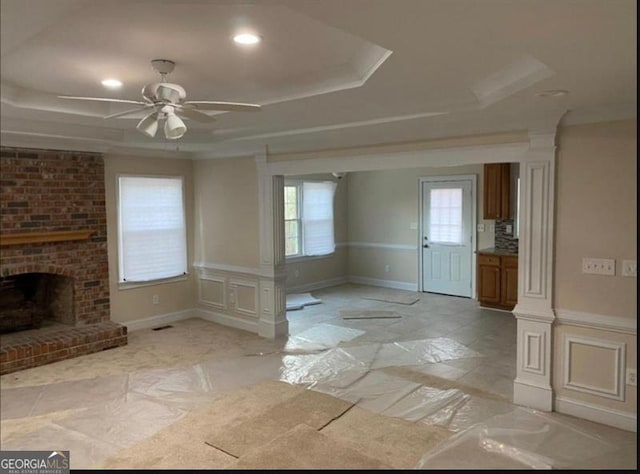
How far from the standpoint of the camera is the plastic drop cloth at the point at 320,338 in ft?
18.0

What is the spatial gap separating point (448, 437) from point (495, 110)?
2373 mm

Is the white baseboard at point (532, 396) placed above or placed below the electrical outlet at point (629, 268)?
below

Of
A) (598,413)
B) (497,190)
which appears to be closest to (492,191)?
(497,190)

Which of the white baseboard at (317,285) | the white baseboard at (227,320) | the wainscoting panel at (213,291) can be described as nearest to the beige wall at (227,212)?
the wainscoting panel at (213,291)

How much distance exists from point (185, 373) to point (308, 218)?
14.2 feet

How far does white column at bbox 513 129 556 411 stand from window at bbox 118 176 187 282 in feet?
14.9

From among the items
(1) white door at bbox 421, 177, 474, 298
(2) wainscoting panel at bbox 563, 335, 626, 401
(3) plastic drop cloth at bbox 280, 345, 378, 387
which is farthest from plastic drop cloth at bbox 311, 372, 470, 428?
(1) white door at bbox 421, 177, 474, 298

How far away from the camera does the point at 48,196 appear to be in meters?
5.38

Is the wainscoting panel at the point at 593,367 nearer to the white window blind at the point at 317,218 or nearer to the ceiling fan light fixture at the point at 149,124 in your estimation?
the ceiling fan light fixture at the point at 149,124

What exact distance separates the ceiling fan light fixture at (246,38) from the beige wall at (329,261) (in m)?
5.44

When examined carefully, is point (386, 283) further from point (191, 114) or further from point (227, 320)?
point (191, 114)

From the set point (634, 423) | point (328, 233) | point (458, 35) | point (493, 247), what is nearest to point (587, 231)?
point (634, 423)

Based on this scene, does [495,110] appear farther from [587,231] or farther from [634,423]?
[634,423]

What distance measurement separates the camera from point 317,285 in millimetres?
8852
